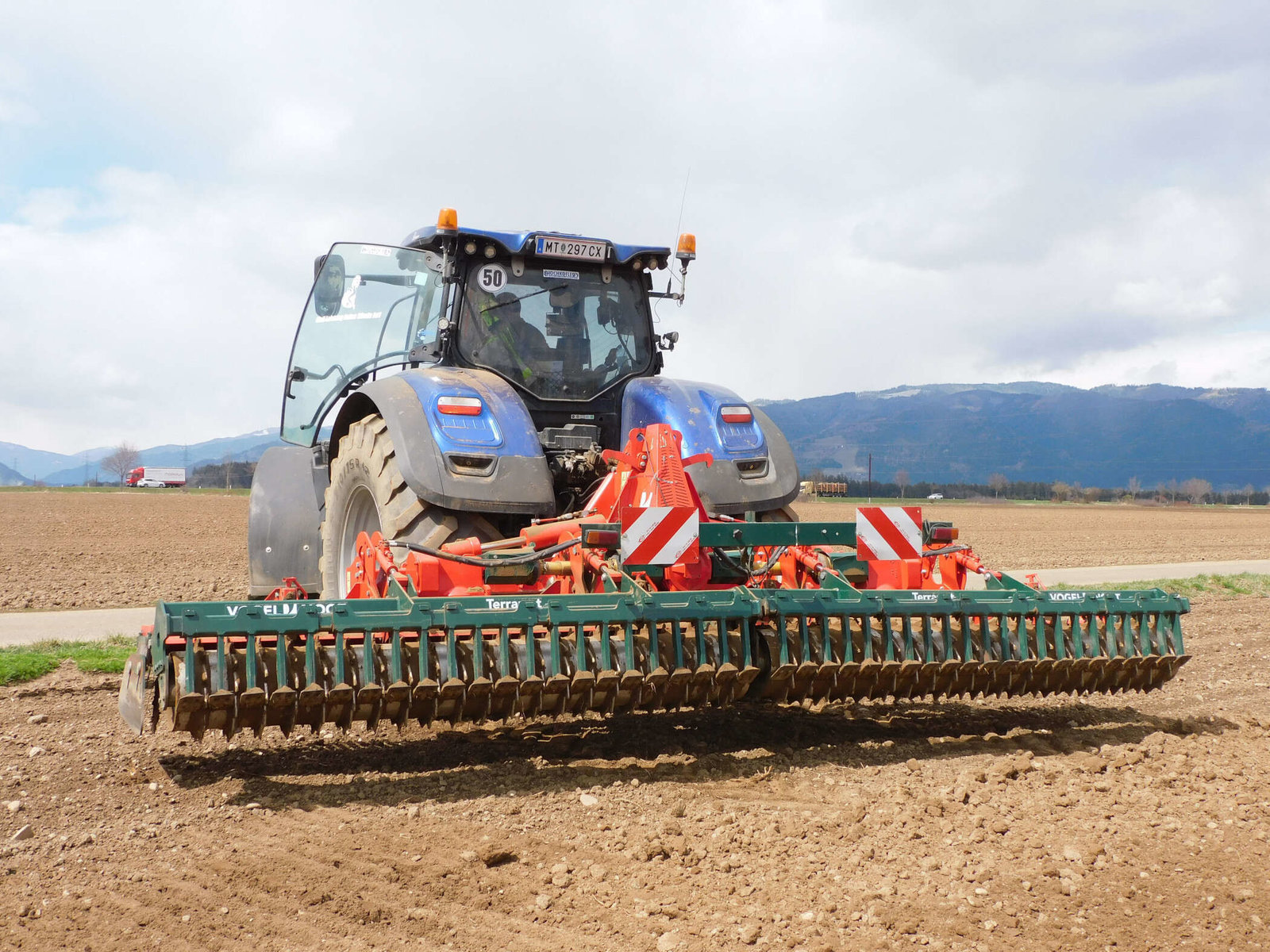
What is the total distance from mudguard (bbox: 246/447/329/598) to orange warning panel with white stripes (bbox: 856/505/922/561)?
3412 millimetres

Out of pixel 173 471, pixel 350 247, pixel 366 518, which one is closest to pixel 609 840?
pixel 366 518

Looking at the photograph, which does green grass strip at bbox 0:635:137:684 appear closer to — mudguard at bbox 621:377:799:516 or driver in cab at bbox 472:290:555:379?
driver in cab at bbox 472:290:555:379

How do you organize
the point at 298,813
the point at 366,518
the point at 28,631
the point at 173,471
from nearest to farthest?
the point at 298,813 → the point at 366,518 → the point at 28,631 → the point at 173,471

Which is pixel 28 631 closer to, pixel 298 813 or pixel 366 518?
pixel 366 518

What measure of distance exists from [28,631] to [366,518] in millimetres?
4478

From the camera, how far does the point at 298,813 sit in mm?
3785

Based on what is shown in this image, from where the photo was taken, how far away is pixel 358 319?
255 inches

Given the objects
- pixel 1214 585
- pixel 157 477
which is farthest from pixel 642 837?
pixel 157 477

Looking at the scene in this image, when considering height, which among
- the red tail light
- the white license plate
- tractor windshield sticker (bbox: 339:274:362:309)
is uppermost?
the white license plate

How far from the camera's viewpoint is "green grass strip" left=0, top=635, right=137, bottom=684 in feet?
21.1

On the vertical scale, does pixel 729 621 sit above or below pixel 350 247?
below

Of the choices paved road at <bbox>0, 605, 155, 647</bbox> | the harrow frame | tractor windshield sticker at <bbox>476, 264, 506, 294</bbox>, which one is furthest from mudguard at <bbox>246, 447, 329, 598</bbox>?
the harrow frame

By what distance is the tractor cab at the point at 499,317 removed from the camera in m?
5.99

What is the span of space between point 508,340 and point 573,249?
2.11 feet
